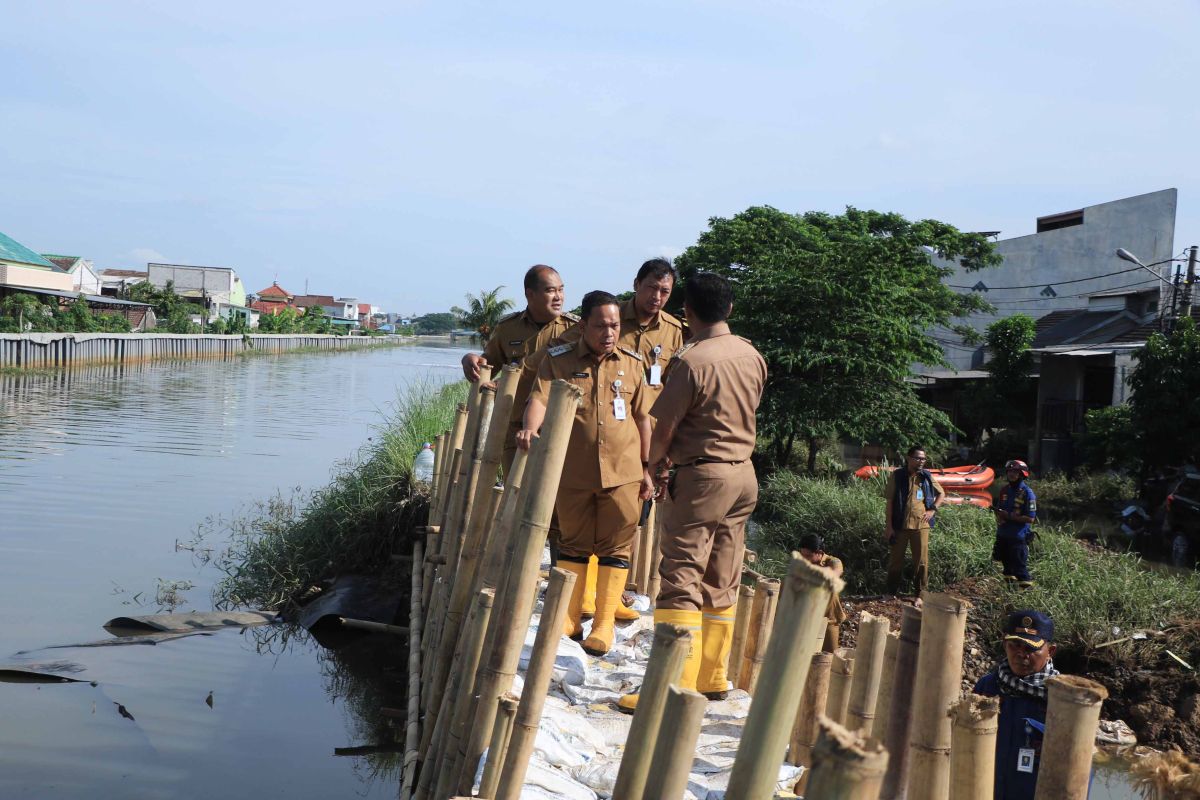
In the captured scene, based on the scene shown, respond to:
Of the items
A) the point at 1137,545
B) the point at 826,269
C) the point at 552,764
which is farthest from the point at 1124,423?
the point at 552,764

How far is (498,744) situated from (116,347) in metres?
44.5

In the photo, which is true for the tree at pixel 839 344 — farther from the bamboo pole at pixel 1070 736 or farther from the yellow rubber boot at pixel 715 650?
the bamboo pole at pixel 1070 736

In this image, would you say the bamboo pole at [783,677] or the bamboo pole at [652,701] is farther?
the bamboo pole at [652,701]

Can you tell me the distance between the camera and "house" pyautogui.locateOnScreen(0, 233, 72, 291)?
44.8m

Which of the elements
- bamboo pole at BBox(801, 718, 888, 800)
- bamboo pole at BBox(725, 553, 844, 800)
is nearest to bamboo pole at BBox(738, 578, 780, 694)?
bamboo pole at BBox(725, 553, 844, 800)

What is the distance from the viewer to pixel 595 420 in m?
5.11

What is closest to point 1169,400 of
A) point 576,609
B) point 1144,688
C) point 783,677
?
point 1144,688

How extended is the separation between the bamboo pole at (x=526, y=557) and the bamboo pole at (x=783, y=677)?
65.2 inches

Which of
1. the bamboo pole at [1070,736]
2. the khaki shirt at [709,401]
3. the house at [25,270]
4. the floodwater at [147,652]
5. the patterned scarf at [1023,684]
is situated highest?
the house at [25,270]

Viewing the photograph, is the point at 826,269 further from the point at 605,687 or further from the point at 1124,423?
the point at 605,687

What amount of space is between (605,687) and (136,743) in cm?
388

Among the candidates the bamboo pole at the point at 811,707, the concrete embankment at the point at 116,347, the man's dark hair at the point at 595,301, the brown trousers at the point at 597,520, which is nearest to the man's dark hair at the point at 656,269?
the man's dark hair at the point at 595,301

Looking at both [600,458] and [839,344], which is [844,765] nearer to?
[600,458]

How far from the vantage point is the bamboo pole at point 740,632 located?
509 cm
